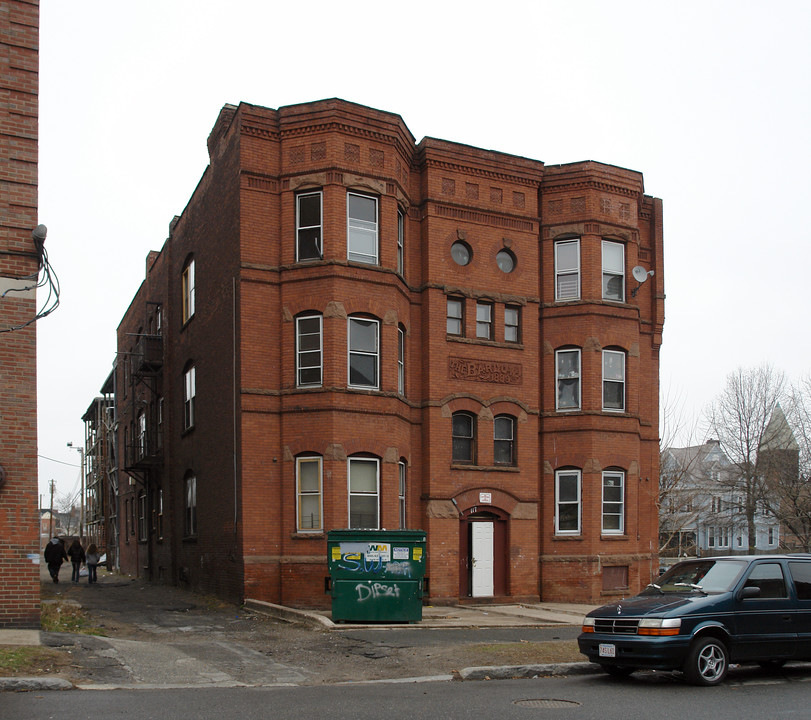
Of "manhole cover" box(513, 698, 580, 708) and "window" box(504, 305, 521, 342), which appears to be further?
"window" box(504, 305, 521, 342)

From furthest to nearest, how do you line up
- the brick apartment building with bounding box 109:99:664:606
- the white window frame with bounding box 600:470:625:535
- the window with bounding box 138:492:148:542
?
the window with bounding box 138:492:148:542
the white window frame with bounding box 600:470:625:535
the brick apartment building with bounding box 109:99:664:606

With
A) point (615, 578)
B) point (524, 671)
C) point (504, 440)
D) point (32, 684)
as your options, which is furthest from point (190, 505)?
point (524, 671)

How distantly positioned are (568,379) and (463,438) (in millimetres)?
3493

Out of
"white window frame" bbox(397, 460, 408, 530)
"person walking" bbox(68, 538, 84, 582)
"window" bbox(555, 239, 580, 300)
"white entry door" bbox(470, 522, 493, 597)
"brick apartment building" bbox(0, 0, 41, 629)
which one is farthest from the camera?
"person walking" bbox(68, 538, 84, 582)

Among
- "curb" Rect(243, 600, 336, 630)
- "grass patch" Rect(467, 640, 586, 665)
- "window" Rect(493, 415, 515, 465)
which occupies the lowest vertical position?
"curb" Rect(243, 600, 336, 630)

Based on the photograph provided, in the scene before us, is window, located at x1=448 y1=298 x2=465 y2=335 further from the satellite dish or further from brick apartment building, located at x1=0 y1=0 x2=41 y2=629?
brick apartment building, located at x1=0 y1=0 x2=41 y2=629

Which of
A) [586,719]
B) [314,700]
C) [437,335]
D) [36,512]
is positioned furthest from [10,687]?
[437,335]

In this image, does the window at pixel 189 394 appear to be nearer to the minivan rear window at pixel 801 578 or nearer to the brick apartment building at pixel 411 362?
the brick apartment building at pixel 411 362

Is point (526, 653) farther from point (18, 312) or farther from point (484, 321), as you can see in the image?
point (484, 321)

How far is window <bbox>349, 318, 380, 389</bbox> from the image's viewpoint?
70.4ft

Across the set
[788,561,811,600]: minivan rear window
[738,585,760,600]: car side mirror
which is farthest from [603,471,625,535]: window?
[738,585,760,600]: car side mirror

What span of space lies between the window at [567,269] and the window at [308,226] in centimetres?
720

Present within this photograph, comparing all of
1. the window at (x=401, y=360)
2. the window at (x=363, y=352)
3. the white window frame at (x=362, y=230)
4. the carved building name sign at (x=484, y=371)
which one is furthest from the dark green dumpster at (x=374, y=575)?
the white window frame at (x=362, y=230)

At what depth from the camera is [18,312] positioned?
14.5 meters
